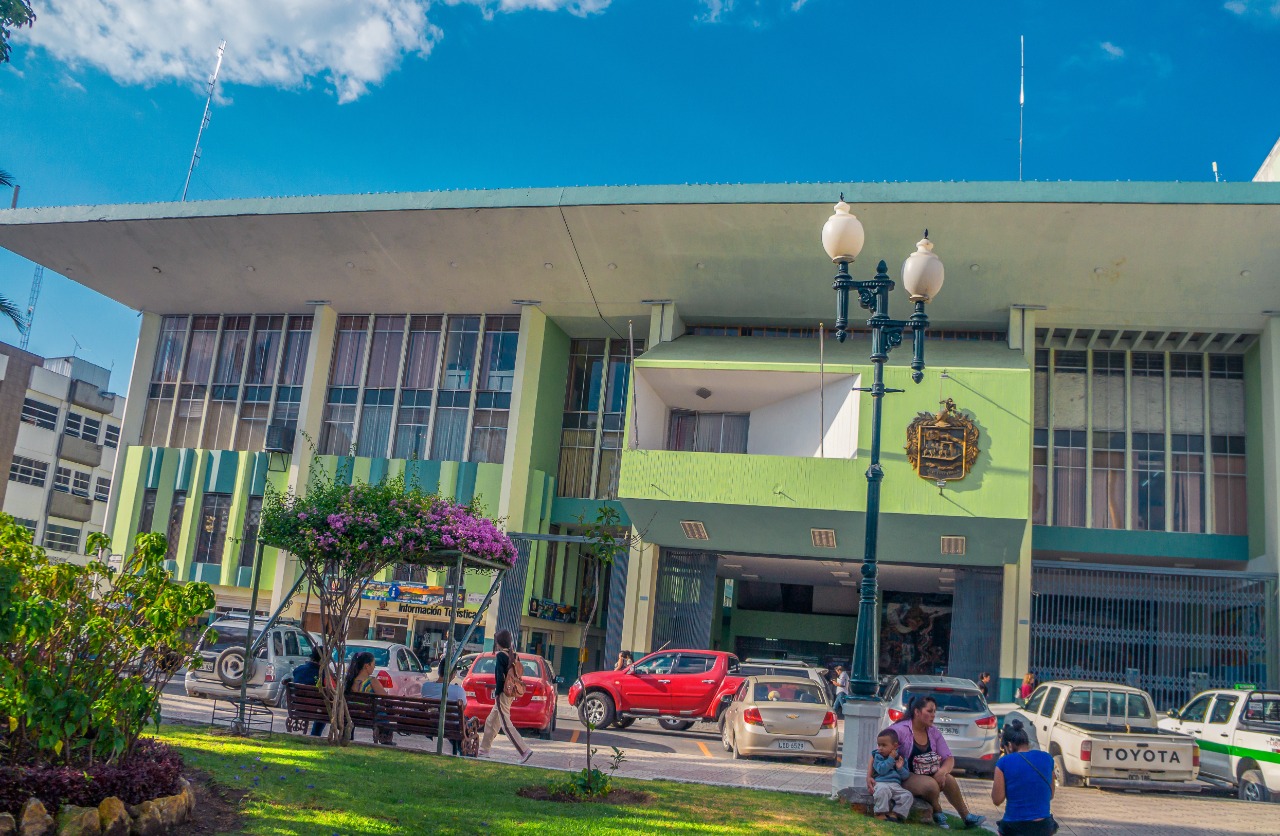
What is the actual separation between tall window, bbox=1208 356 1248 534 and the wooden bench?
83.5ft

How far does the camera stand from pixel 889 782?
380 inches

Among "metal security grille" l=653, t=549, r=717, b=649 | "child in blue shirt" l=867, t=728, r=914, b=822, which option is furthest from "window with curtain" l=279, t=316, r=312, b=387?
"child in blue shirt" l=867, t=728, r=914, b=822

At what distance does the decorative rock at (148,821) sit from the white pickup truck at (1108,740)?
10389 millimetres

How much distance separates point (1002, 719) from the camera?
1662cm

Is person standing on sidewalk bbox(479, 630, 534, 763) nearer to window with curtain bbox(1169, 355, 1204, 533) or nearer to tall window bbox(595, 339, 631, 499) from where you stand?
tall window bbox(595, 339, 631, 499)

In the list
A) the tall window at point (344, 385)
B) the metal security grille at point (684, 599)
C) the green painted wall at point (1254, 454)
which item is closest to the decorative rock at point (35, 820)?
the metal security grille at point (684, 599)

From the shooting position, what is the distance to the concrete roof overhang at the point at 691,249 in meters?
25.2

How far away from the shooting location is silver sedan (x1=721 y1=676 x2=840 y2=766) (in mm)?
15102

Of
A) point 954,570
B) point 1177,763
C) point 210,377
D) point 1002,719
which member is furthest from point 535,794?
point 210,377

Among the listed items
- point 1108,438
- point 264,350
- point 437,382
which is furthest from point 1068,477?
point 264,350

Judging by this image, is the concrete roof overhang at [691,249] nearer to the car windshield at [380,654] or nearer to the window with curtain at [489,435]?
the window with curtain at [489,435]

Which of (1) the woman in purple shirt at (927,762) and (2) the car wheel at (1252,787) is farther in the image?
(2) the car wheel at (1252,787)

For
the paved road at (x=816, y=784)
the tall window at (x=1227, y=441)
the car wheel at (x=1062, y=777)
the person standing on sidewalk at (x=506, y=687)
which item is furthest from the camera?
the tall window at (x=1227, y=441)

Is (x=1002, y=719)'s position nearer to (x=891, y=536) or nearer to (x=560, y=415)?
(x=891, y=536)
